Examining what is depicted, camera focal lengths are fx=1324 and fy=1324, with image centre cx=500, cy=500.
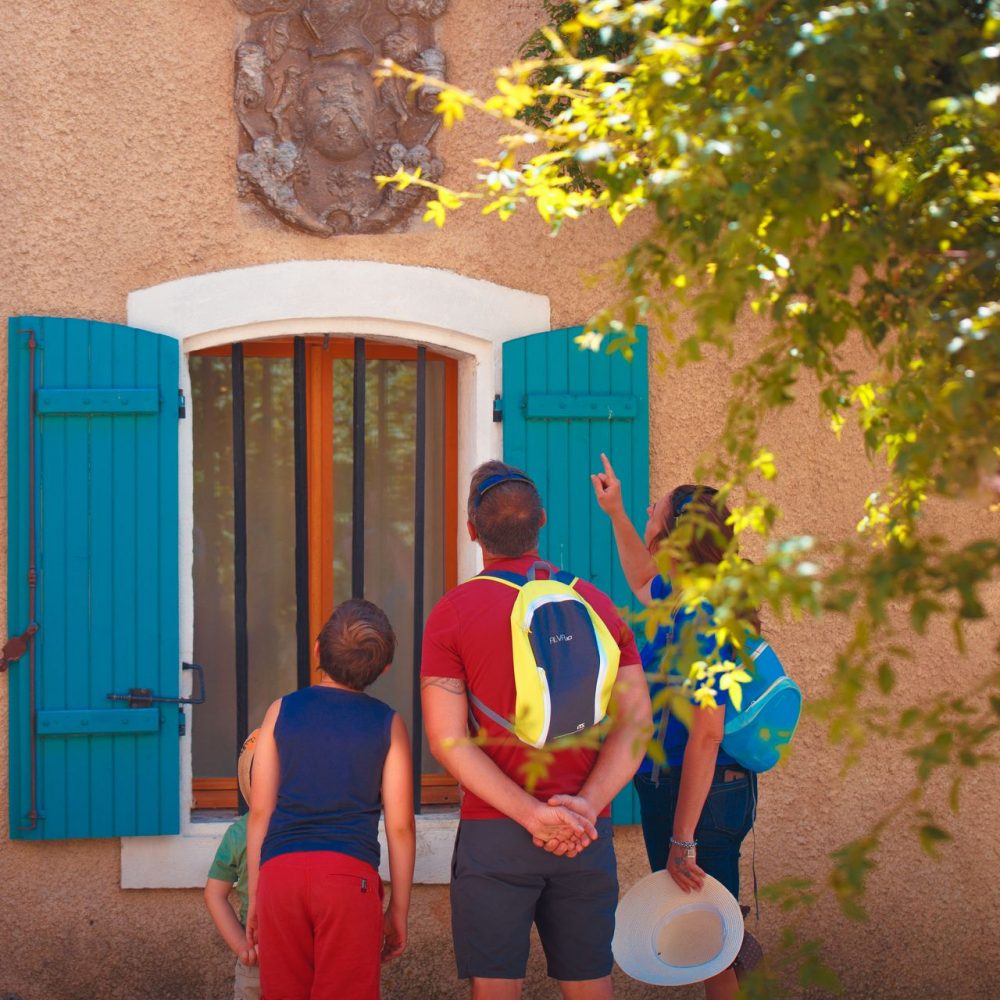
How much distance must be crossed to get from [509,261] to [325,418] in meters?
0.87

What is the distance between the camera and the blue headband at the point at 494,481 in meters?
3.20

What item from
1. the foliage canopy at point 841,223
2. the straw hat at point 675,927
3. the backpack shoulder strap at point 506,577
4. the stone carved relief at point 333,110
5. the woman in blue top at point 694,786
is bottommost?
the straw hat at point 675,927

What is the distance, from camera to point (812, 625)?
4.66 meters

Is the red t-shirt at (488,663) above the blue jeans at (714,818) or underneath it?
above

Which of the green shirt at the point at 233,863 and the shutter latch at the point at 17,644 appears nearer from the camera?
the green shirt at the point at 233,863

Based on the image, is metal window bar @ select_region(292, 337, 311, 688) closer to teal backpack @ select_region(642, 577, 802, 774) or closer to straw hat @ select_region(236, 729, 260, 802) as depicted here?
straw hat @ select_region(236, 729, 260, 802)

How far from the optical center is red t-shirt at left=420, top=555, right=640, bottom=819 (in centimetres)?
306

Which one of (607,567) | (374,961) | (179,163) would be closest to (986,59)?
(374,961)

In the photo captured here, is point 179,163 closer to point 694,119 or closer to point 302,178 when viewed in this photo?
point 302,178

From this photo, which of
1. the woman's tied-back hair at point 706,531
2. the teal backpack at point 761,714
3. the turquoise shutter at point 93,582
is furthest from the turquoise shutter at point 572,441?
the turquoise shutter at point 93,582

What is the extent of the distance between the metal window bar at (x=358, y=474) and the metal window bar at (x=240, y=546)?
0.38 metres

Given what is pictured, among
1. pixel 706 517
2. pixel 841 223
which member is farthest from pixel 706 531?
pixel 841 223

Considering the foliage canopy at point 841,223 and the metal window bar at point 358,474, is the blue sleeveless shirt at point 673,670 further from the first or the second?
the metal window bar at point 358,474

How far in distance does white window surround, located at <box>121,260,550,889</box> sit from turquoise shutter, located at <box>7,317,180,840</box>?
12 centimetres
